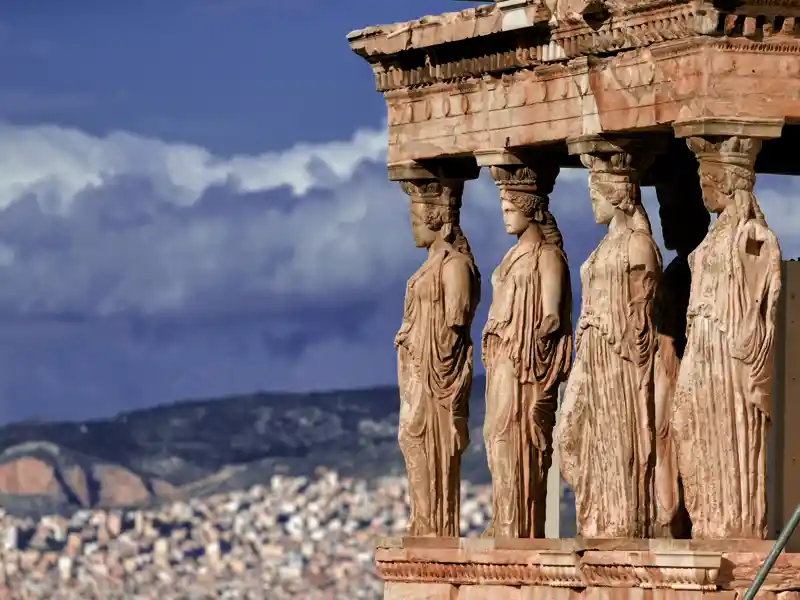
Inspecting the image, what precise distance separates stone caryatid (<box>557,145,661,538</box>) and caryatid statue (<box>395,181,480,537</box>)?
97.7 inches

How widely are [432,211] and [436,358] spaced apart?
1347 millimetres

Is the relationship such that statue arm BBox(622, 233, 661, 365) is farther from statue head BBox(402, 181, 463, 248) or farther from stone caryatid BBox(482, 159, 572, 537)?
statue head BBox(402, 181, 463, 248)

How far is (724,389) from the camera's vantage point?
119 ft

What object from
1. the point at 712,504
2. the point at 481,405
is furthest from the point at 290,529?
the point at 712,504

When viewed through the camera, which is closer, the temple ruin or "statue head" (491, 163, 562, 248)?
the temple ruin

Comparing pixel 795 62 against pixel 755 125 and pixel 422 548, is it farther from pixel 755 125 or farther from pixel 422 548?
pixel 422 548

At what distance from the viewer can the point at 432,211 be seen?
133 feet

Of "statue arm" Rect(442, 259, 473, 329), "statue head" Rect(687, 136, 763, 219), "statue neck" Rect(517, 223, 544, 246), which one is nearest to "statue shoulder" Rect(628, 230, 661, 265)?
"statue head" Rect(687, 136, 763, 219)

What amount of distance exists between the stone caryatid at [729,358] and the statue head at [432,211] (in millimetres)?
4422

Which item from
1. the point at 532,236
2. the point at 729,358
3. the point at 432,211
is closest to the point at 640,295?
the point at 729,358

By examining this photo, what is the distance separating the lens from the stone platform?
36.0 meters

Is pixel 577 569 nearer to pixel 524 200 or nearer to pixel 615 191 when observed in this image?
pixel 615 191

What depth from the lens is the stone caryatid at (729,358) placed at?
36.2 m

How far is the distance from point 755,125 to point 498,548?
4769 mm
